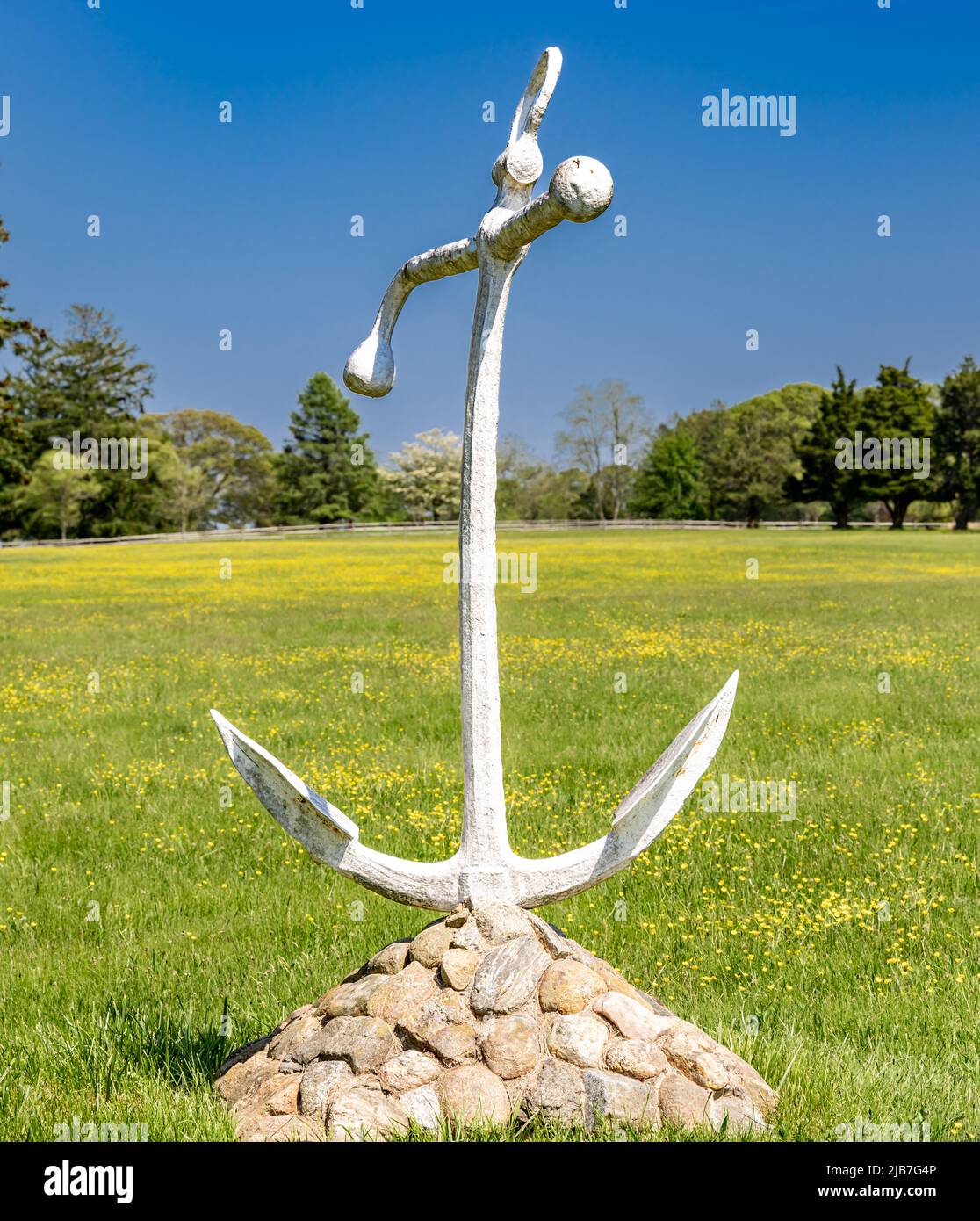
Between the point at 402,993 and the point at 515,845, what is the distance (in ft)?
12.2

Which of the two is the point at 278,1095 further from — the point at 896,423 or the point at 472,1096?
the point at 896,423

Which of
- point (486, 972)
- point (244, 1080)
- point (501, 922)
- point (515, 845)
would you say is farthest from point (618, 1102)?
point (515, 845)

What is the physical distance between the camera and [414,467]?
9144 centimetres

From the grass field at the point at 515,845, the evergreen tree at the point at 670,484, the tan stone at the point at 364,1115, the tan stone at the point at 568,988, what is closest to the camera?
the tan stone at the point at 364,1115

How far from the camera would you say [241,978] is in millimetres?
5184

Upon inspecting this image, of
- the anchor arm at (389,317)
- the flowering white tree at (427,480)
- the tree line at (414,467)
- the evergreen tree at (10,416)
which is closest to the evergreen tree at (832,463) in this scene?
the tree line at (414,467)

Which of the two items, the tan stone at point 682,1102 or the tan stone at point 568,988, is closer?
the tan stone at point 682,1102

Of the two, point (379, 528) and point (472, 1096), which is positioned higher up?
point (379, 528)

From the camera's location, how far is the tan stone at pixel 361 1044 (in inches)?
129

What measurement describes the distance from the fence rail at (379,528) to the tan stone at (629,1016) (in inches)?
2470

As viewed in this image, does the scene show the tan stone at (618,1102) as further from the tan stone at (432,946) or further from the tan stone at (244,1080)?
the tan stone at (244,1080)

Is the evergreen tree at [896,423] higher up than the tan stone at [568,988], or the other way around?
the evergreen tree at [896,423]

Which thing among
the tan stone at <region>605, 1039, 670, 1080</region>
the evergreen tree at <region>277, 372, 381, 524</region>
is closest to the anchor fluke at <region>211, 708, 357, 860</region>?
the tan stone at <region>605, 1039, 670, 1080</region>

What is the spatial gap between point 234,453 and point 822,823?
86.2 m
